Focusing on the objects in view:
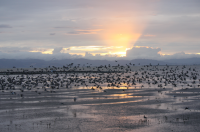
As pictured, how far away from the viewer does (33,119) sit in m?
26.1

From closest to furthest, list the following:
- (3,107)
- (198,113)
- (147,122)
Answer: (147,122), (198,113), (3,107)

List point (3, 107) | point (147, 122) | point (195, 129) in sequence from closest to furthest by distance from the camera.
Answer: point (195, 129), point (147, 122), point (3, 107)

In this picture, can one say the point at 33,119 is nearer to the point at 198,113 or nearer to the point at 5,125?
the point at 5,125

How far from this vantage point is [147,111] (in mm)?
30016

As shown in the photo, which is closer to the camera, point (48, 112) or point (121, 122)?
point (121, 122)

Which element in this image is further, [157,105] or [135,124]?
[157,105]

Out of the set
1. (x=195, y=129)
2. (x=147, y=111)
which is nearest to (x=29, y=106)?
(x=147, y=111)

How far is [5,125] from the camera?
23.7 metres

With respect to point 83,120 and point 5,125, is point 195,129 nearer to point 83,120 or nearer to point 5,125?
point 83,120

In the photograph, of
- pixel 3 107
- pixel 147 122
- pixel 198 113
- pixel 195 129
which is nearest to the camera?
pixel 195 129

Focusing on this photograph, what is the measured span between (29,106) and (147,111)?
18.3 metres

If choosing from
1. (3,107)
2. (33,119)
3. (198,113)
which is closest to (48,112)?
(33,119)

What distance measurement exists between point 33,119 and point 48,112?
12.1 ft

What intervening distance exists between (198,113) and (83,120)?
15.7 metres
